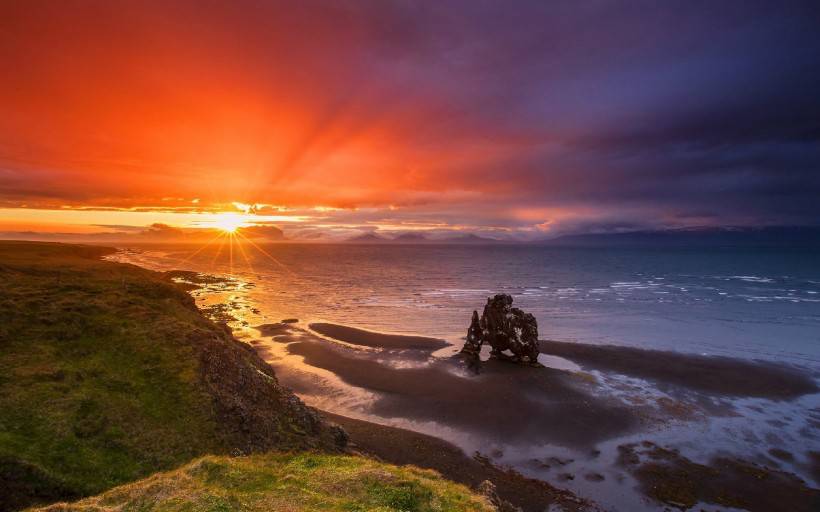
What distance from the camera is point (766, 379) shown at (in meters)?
47.8

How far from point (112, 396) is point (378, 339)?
4429 cm

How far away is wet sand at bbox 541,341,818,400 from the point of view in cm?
4500

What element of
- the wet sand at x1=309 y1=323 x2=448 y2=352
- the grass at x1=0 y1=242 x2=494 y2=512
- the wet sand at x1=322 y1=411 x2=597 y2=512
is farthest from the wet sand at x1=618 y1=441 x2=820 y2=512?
the wet sand at x1=309 y1=323 x2=448 y2=352

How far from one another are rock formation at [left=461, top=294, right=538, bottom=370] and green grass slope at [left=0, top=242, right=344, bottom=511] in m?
31.8

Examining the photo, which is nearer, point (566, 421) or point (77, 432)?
point (77, 432)

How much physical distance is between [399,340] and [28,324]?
4473cm

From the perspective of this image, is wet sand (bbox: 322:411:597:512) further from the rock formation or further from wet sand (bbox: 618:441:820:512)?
the rock formation

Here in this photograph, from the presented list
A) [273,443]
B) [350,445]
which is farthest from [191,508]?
[350,445]

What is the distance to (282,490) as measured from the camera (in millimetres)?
15844

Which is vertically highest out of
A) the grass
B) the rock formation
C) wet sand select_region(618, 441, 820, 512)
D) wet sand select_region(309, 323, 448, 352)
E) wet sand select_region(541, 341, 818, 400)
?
the grass

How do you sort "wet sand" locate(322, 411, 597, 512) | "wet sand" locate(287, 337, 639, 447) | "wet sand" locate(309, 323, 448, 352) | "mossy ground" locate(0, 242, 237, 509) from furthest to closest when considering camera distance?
"wet sand" locate(309, 323, 448, 352) → "wet sand" locate(287, 337, 639, 447) → "wet sand" locate(322, 411, 597, 512) → "mossy ground" locate(0, 242, 237, 509)

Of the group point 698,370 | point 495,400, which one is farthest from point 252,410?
point 698,370

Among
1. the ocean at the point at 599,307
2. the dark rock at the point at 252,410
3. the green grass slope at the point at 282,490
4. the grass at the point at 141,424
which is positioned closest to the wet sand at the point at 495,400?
the dark rock at the point at 252,410

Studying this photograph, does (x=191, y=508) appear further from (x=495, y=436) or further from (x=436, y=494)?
(x=495, y=436)
